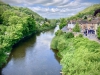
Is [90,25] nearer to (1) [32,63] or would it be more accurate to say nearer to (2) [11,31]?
(2) [11,31]

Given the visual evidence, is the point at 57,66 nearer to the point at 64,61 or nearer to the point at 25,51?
the point at 64,61

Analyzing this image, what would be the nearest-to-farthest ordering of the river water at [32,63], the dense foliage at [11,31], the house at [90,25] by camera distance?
the river water at [32,63] < the dense foliage at [11,31] < the house at [90,25]

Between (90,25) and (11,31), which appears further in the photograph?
(90,25)

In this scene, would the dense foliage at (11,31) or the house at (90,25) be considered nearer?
the dense foliage at (11,31)

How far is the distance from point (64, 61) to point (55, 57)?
936 centimetres

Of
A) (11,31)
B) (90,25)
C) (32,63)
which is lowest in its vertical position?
(32,63)

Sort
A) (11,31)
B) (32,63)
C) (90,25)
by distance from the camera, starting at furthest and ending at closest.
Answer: (90,25), (11,31), (32,63)

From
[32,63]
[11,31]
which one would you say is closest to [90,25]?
[11,31]

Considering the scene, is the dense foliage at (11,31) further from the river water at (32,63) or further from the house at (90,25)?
the house at (90,25)

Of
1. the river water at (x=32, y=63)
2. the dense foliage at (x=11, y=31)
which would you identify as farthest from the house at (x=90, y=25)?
the river water at (x=32, y=63)

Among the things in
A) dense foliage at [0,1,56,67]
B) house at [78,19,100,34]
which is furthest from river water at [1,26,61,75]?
house at [78,19,100,34]

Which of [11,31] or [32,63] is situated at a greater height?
[11,31]

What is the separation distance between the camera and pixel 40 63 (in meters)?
28.0

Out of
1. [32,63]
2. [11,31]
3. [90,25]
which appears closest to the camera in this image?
[32,63]
